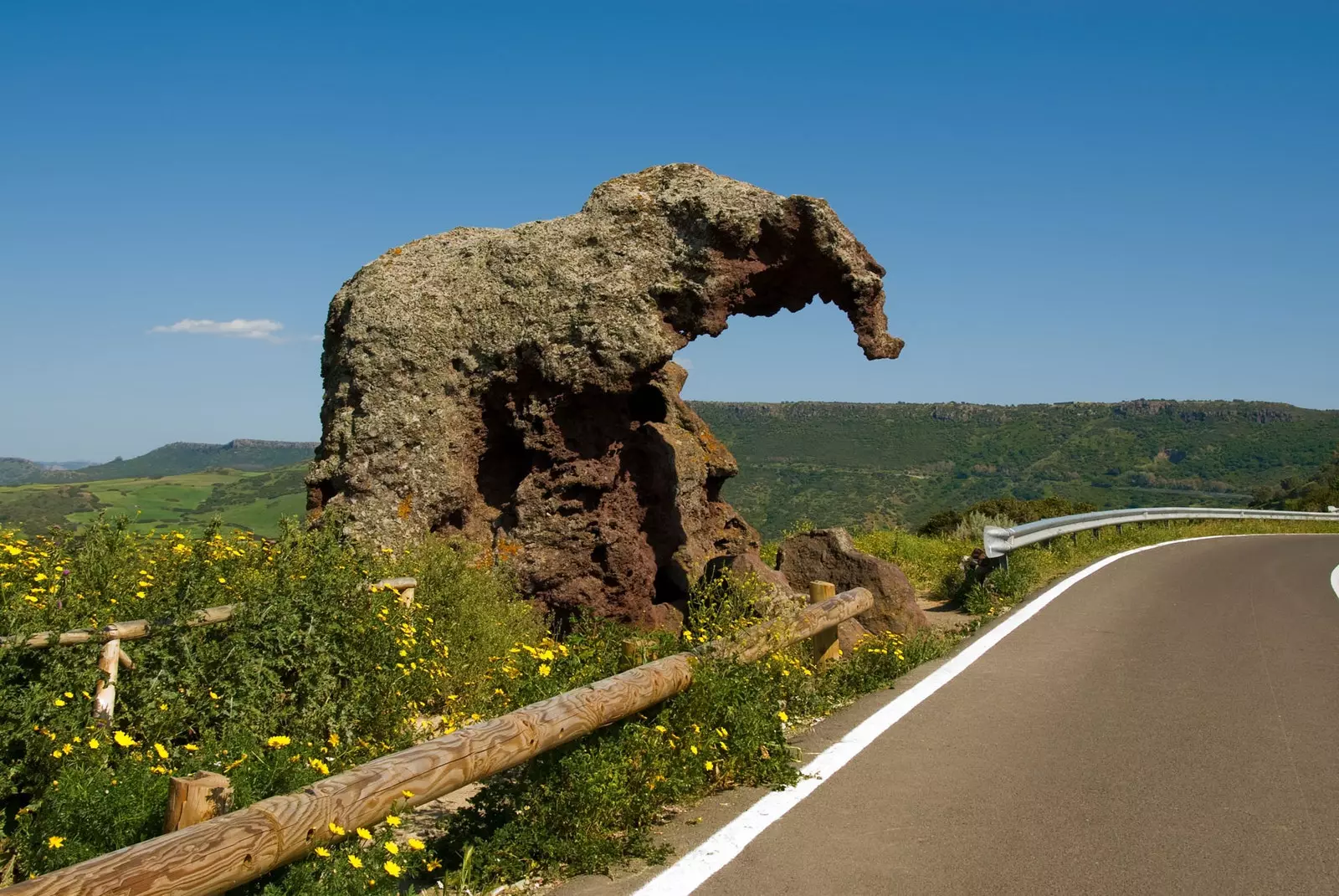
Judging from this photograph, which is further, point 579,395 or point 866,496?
point 866,496

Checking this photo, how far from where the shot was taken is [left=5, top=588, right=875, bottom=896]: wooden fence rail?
311 centimetres

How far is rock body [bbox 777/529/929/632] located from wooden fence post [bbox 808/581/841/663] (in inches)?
95.7

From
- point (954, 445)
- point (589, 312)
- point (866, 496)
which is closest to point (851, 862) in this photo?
point (589, 312)

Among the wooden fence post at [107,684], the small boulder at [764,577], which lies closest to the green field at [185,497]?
the wooden fence post at [107,684]

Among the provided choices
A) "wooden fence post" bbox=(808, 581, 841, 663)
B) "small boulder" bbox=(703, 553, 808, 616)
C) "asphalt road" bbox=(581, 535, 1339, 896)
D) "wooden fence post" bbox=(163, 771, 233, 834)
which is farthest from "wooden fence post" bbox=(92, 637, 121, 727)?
"wooden fence post" bbox=(808, 581, 841, 663)

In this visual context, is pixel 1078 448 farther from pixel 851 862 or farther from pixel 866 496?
pixel 851 862

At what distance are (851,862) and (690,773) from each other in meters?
1.19

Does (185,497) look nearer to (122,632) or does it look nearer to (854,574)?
(854,574)

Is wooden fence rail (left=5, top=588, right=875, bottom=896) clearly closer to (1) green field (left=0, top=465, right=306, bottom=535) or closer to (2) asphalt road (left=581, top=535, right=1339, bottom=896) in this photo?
(2) asphalt road (left=581, top=535, right=1339, bottom=896)

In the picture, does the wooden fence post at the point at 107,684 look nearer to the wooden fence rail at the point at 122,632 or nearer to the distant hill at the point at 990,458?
the wooden fence rail at the point at 122,632

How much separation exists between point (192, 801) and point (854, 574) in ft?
29.1

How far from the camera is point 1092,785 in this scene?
230 inches

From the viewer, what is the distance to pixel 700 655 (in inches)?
246

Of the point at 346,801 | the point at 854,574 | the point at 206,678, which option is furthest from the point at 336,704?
the point at 854,574
